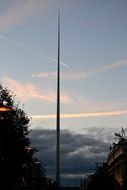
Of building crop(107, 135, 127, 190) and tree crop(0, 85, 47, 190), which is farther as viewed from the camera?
building crop(107, 135, 127, 190)

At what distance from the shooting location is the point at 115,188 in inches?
5832

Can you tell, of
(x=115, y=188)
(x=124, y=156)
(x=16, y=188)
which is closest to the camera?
(x=16, y=188)

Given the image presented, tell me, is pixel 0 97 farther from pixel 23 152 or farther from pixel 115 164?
pixel 115 164

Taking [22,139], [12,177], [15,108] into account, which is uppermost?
[15,108]

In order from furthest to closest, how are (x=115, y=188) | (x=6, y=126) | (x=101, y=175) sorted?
(x=101, y=175), (x=115, y=188), (x=6, y=126)

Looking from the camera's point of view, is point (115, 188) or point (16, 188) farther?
point (115, 188)

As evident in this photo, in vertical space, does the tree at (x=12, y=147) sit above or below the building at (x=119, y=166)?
below

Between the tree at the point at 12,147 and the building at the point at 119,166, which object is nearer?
the tree at the point at 12,147

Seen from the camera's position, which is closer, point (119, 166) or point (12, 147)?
point (12, 147)

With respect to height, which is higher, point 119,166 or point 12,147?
point 119,166

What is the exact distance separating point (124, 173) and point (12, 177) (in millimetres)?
78435

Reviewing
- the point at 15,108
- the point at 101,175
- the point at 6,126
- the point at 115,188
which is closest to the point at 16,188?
the point at 15,108

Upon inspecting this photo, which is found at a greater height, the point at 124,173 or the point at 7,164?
the point at 124,173

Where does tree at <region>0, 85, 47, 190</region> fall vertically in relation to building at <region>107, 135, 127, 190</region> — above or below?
below
